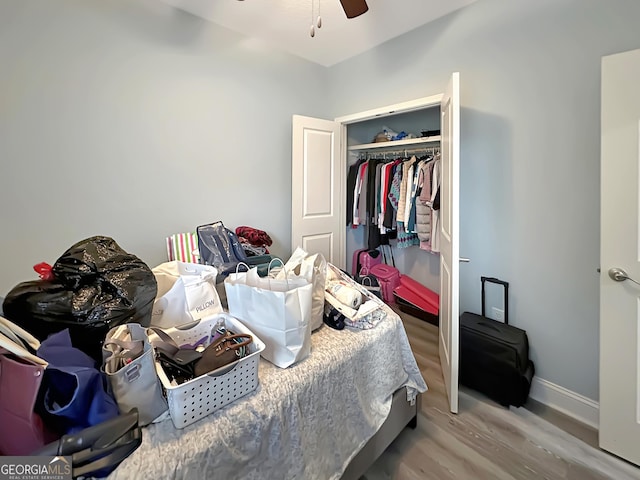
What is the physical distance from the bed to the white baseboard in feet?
3.18

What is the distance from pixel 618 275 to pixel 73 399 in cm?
218

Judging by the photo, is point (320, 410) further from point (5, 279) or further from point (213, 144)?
point (213, 144)

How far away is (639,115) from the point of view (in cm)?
143

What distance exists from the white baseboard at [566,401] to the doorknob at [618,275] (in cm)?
82

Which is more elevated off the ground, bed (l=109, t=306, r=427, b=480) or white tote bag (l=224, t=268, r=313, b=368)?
white tote bag (l=224, t=268, r=313, b=368)

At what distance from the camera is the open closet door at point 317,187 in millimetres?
2943

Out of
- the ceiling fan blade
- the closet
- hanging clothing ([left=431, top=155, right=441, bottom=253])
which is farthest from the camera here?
the closet

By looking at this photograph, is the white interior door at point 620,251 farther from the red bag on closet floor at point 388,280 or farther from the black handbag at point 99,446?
the black handbag at point 99,446

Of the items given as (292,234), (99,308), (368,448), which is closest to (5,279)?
(99,308)

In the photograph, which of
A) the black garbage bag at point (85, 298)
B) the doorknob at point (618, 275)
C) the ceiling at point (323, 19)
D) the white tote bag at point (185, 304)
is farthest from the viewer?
the ceiling at point (323, 19)

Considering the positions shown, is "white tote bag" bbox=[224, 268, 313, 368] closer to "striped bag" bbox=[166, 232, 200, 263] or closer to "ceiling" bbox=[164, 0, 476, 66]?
"striped bag" bbox=[166, 232, 200, 263]

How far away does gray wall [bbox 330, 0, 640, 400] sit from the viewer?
1.80 m

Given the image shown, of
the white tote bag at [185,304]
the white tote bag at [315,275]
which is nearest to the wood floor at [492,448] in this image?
the white tote bag at [315,275]

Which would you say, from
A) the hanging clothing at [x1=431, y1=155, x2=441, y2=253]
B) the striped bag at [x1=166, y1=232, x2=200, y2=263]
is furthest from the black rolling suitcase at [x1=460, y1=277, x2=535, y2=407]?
the striped bag at [x1=166, y1=232, x2=200, y2=263]
